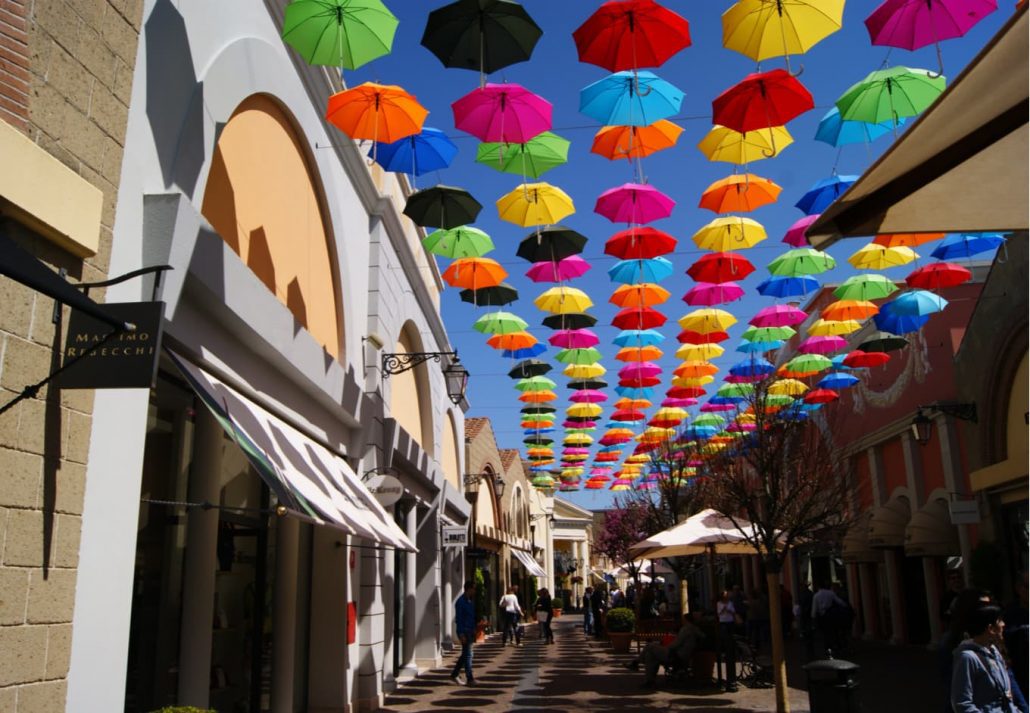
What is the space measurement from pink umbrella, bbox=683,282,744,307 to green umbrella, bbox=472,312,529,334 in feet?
11.1

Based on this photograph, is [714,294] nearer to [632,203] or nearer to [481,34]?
[632,203]

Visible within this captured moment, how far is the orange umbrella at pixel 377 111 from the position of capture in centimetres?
977

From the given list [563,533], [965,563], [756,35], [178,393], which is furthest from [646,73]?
[563,533]

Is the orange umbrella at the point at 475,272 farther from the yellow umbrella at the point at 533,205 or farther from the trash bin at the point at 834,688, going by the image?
the trash bin at the point at 834,688

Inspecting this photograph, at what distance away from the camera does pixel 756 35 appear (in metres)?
9.21

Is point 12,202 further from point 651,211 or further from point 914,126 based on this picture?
point 651,211

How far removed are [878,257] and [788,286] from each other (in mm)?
2265

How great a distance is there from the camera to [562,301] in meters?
16.5

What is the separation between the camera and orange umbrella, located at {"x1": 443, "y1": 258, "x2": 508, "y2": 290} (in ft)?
47.3

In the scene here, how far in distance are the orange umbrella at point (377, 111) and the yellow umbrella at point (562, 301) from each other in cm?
700

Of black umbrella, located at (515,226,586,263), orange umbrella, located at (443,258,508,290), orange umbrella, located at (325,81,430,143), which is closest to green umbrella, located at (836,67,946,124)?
black umbrella, located at (515,226,586,263)

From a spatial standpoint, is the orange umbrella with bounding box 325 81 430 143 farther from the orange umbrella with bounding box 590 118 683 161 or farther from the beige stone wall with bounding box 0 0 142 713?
the beige stone wall with bounding box 0 0 142 713

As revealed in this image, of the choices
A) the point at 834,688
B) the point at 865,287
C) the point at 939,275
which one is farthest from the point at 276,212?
the point at 939,275

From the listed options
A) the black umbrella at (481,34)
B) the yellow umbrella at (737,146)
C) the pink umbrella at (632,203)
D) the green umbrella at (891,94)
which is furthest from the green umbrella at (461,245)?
the green umbrella at (891,94)
